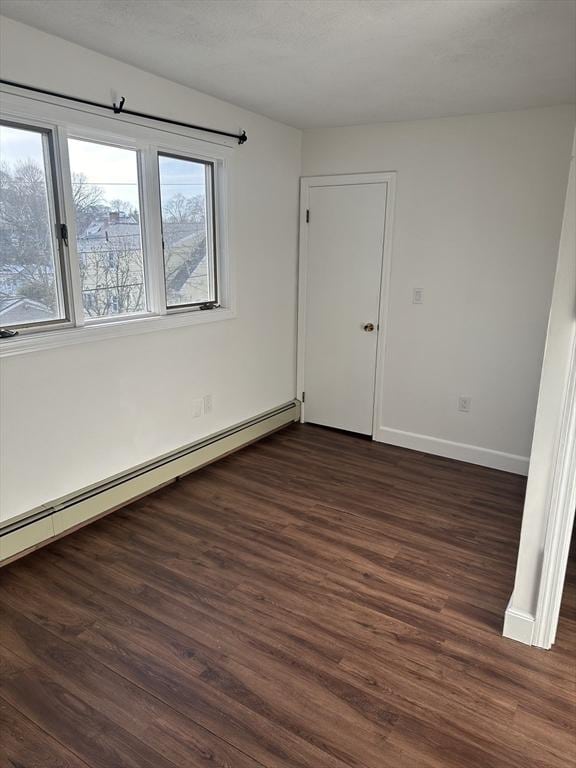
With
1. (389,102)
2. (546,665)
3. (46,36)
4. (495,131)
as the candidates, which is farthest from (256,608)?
(495,131)

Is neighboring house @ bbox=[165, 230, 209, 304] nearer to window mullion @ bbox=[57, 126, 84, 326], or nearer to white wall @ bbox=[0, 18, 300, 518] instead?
white wall @ bbox=[0, 18, 300, 518]

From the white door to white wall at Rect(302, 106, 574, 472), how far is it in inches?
6.0

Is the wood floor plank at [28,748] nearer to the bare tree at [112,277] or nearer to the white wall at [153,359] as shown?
the white wall at [153,359]

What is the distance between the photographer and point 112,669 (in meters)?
2.04

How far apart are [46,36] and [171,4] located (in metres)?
0.76

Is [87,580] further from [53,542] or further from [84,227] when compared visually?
[84,227]

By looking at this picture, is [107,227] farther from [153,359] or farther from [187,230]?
[153,359]

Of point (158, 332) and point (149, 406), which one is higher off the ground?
point (158, 332)

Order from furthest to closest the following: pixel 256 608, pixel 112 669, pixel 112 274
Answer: pixel 112 274 < pixel 256 608 < pixel 112 669

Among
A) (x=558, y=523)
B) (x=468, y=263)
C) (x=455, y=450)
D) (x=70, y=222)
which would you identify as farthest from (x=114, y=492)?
(x=468, y=263)

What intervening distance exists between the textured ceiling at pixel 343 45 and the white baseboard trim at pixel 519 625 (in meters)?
2.37

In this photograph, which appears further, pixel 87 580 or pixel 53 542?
pixel 53 542

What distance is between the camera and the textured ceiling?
6.81ft

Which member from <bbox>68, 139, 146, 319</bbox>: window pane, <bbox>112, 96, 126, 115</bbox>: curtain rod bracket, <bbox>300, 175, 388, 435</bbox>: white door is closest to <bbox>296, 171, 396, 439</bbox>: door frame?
<bbox>300, 175, 388, 435</bbox>: white door
